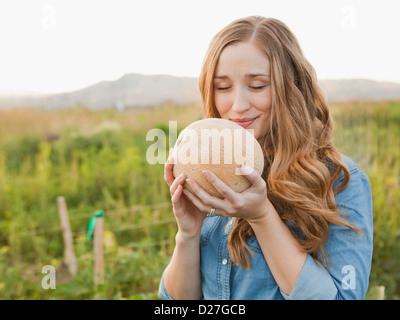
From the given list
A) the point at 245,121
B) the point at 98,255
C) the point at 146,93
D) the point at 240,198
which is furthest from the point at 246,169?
the point at 146,93

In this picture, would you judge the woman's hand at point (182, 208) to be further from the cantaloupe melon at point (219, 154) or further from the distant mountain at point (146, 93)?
the distant mountain at point (146, 93)

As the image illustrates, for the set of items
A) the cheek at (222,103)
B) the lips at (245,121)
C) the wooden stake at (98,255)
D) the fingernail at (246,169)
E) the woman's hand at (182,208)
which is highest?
the cheek at (222,103)

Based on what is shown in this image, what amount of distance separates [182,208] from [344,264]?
587 mm

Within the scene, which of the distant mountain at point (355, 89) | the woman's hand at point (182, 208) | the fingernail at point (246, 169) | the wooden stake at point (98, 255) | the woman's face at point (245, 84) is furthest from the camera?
the distant mountain at point (355, 89)

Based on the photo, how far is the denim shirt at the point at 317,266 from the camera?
4.67 feet

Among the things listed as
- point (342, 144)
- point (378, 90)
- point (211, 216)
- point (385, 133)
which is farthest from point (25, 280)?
point (378, 90)

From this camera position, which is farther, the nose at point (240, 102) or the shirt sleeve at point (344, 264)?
the nose at point (240, 102)

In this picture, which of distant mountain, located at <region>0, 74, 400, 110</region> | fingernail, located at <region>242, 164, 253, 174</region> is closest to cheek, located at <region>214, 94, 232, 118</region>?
fingernail, located at <region>242, 164, 253, 174</region>

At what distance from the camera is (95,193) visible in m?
5.68

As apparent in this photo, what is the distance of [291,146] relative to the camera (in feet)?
5.23

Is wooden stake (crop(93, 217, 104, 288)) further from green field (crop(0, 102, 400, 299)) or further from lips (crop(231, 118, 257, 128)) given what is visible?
lips (crop(231, 118, 257, 128))

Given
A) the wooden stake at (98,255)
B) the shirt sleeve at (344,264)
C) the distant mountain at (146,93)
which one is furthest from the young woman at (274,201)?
the distant mountain at (146,93)

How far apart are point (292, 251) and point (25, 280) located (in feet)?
9.57
